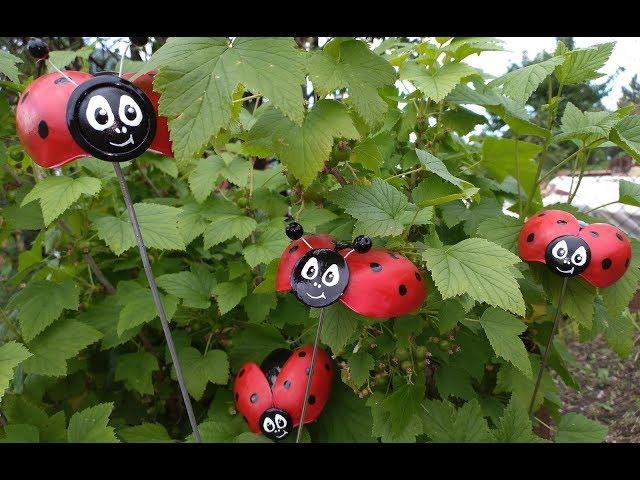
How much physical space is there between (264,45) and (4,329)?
2.66ft

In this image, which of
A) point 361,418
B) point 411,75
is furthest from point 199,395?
point 411,75

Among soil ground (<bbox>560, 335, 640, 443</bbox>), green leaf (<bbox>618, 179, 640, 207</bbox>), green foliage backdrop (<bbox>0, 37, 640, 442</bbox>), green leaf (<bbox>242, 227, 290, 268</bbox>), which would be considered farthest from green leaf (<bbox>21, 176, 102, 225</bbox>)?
soil ground (<bbox>560, 335, 640, 443</bbox>)

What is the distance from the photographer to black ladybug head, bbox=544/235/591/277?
0.66 metres

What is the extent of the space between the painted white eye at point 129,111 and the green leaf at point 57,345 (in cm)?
50

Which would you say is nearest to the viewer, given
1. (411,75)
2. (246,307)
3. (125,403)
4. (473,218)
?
(411,75)

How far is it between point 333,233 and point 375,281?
0.77ft

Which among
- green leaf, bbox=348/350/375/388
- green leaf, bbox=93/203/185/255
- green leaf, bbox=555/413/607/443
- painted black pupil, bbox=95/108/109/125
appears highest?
painted black pupil, bbox=95/108/109/125

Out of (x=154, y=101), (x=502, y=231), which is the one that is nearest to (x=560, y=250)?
(x=502, y=231)

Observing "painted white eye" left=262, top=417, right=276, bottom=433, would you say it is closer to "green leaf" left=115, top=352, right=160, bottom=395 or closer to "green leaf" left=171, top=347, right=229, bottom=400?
"green leaf" left=171, top=347, right=229, bottom=400

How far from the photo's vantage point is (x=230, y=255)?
50.6 inches

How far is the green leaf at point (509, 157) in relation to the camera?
92 centimetres

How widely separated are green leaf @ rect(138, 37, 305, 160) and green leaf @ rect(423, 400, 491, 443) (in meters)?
0.48

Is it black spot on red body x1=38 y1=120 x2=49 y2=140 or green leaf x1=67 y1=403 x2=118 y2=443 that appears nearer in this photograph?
black spot on red body x1=38 y1=120 x2=49 y2=140

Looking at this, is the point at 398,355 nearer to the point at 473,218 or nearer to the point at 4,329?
the point at 473,218
